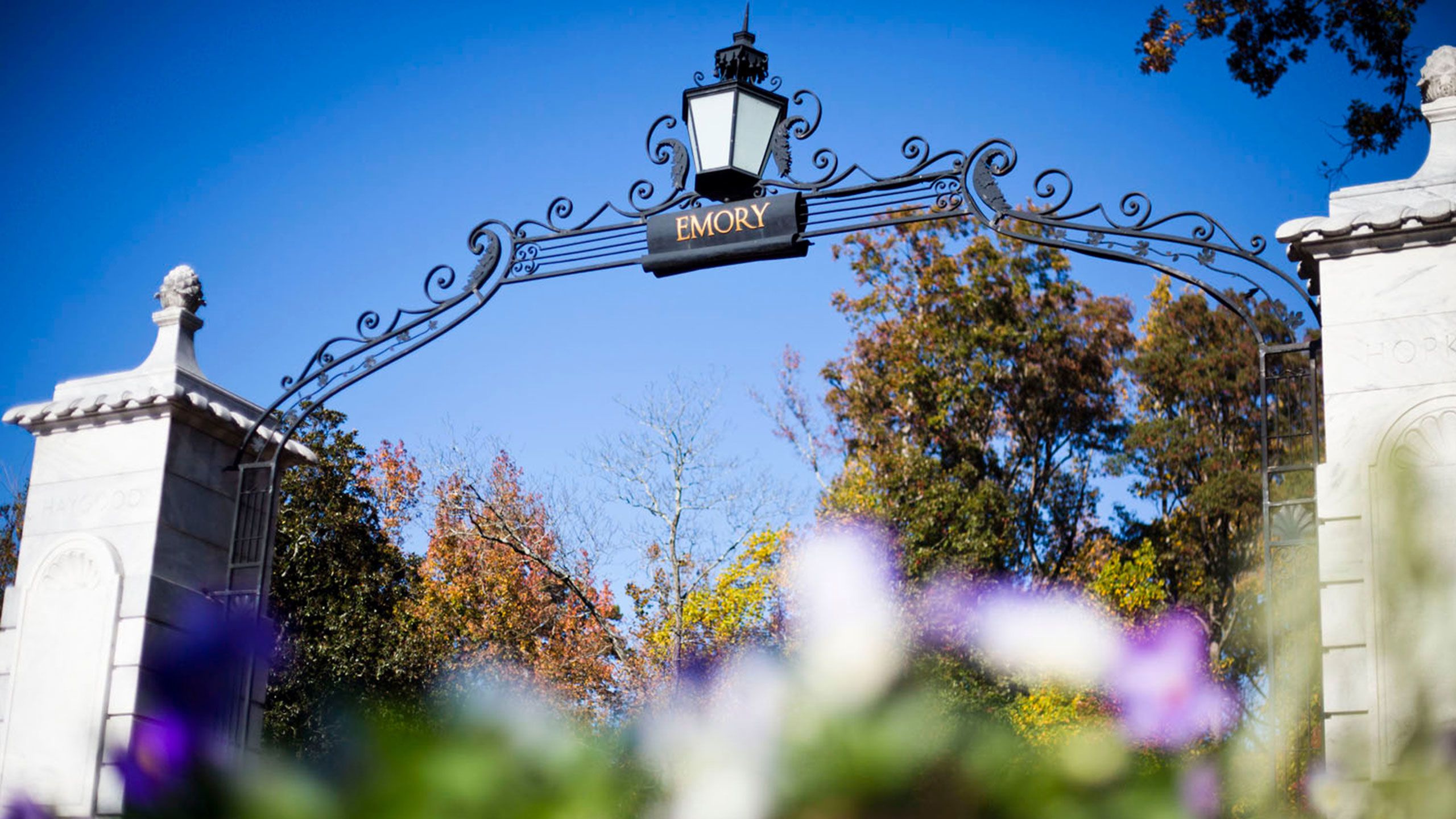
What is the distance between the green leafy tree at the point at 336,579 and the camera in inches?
723

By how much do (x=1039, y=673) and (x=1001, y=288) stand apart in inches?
233

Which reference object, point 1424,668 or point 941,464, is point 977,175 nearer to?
point 1424,668

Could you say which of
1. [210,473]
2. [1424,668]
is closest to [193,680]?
[1424,668]

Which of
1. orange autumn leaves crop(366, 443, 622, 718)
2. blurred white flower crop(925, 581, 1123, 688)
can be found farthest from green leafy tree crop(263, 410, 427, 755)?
blurred white flower crop(925, 581, 1123, 688)

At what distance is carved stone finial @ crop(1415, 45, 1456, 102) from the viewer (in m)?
4.93

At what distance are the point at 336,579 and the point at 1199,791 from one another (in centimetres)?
1996

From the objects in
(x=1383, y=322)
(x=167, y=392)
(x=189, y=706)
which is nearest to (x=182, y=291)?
(x=167, y=392)

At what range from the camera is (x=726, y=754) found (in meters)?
0.70

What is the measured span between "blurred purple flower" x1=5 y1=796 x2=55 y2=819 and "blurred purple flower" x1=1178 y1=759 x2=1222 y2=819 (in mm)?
573

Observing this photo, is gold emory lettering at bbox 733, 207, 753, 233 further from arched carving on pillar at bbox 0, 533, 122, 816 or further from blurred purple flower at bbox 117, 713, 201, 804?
blurred purple flower at bbox 117, 713, 201, 804

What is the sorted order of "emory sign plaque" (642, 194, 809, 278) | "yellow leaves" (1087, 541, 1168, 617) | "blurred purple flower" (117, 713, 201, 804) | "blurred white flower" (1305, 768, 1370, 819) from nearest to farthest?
"blurred purple flower" (117, 713, 201, 804) → "blurred white flower" (1305, 768, 1370, 819) → "emory sign plaque" (642, 194, 809, 278) → "yellow leaves" (1087, 541, 1168, 617)

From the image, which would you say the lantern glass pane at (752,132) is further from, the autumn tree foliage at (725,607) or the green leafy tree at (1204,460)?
the green leafy tree at (1204,460)

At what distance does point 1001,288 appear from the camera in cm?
2148

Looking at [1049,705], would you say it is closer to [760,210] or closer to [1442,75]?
[760,210]
